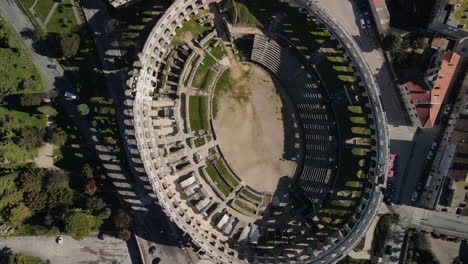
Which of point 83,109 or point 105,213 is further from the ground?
point 83,109

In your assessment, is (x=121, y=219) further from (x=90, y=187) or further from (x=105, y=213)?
(x=90, y=187)

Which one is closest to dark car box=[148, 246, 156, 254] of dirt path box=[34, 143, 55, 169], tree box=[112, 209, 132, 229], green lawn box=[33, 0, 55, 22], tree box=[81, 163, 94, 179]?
tree box=[112, 209, 132, 229]

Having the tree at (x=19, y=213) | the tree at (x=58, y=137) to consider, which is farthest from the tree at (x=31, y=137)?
the tree at (x=19, y=213)

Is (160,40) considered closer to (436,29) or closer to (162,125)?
(162,125)

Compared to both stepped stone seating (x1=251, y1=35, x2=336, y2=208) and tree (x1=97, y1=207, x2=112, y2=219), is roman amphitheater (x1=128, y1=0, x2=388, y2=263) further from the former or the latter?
tree (x1=97, y1=207, x2=112, y2=219)

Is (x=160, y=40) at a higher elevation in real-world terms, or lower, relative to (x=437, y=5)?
lower

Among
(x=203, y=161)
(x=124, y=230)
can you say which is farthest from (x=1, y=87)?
(x=203, y=161)

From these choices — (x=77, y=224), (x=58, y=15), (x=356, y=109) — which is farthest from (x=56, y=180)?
(x=356, y=109)
